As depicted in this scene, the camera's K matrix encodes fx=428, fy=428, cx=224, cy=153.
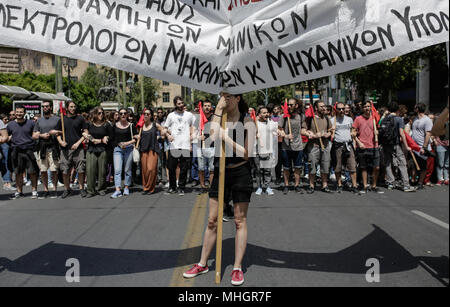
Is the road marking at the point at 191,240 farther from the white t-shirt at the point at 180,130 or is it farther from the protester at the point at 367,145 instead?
the protester at the point at 367,145

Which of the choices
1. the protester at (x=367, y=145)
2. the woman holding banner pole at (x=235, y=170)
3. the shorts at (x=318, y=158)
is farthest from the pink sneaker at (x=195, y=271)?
the protester at (x=367, y=145)

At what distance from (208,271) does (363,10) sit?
2.93 meters

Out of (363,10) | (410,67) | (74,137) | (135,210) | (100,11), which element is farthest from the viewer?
(410,67)

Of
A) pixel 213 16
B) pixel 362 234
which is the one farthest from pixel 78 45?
pixel 362 234

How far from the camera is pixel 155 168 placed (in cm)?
1011

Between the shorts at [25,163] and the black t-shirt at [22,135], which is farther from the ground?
the black t-shirt at [22,135]

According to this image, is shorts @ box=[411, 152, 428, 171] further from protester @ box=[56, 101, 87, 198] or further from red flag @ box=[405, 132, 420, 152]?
protester @ box=[56, 101, 87, 198]

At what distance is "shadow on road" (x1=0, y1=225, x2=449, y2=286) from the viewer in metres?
4.48

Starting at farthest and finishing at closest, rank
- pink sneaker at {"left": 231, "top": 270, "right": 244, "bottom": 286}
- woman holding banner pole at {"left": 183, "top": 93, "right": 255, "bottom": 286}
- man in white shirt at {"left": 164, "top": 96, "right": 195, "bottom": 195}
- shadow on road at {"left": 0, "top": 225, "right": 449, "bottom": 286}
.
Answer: man in white shirt at {"left": 164, "top": 96, "right": 195, "bottom": 195}
shadow on road at {"left": 0, "top": 225, "right": 449, "bottom": 286}
woman holding banner pole at {"left": 183, "top": 93, "right": 255, "bottom": 286}
pink sneaker at {"left": 231, "top": 270, "right": 244, "bottom": 286}

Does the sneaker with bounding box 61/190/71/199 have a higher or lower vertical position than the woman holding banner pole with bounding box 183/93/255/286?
lower

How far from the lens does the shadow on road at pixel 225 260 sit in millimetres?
4477

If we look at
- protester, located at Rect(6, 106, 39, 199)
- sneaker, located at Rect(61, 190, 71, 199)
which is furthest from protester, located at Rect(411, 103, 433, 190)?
protester, located at Rect(6, 106, 39, 199)

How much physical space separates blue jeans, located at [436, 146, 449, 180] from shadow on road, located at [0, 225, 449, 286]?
6079mm

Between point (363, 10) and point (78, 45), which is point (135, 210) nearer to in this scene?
point (78, 45)
